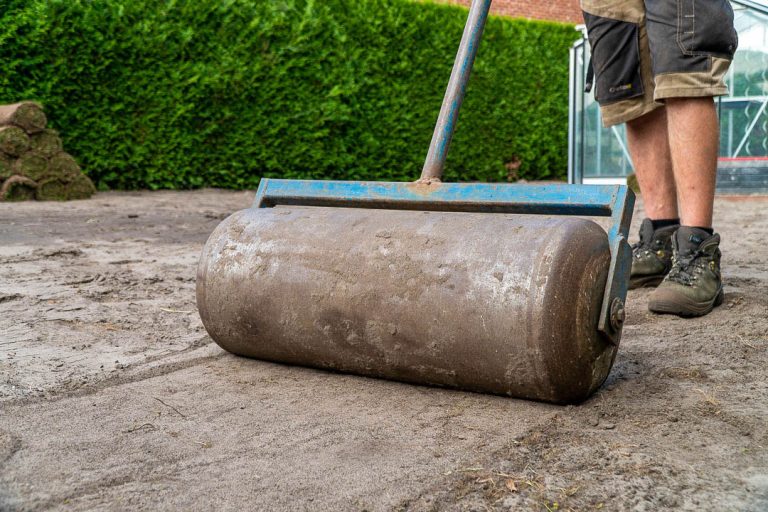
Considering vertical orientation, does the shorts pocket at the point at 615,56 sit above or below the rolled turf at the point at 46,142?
above

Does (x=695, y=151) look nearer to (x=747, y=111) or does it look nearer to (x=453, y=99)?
(x=453, y=99)

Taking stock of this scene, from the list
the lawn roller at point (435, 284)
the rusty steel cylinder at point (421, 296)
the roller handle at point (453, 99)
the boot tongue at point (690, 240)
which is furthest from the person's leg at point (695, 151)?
the rusty steel cylinder at point (421, 296)

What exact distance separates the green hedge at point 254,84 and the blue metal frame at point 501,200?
19.1 ft

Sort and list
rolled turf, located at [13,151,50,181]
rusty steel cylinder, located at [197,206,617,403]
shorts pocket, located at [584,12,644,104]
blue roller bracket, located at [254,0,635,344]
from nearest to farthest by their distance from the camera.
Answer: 1. rusty steel cylinder, located at [197,206,617,403]
2. blue roller bracket, located at [254,0,635,344]
3. shorts pocket, located at [584,12,644,104]
4. rolled turf, located at [13,151,50,181]

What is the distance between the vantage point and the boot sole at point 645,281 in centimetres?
276

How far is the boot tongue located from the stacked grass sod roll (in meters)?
5.64

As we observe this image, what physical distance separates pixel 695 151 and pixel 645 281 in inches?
22.7

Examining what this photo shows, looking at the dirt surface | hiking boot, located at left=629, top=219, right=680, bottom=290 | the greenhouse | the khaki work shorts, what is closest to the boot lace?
the dirt surface

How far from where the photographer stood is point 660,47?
93.0 inches

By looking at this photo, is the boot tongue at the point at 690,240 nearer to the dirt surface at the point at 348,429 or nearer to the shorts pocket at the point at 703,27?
the dirt surface at the point at 348,429

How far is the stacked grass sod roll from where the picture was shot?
644cm

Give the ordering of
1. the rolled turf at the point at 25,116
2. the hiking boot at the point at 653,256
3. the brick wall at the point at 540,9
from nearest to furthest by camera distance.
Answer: the hiking boot at the point at 653,256, the rolled turf at the point at 25,116, the brick wall at the point at 540,9

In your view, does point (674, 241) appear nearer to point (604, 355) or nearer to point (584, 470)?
point (604, 355)

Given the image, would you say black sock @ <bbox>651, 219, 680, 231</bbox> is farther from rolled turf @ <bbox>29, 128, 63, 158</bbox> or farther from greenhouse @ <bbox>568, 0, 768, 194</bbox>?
rolled turf @ <bbox>29, 128, 63, 158</bbox>
